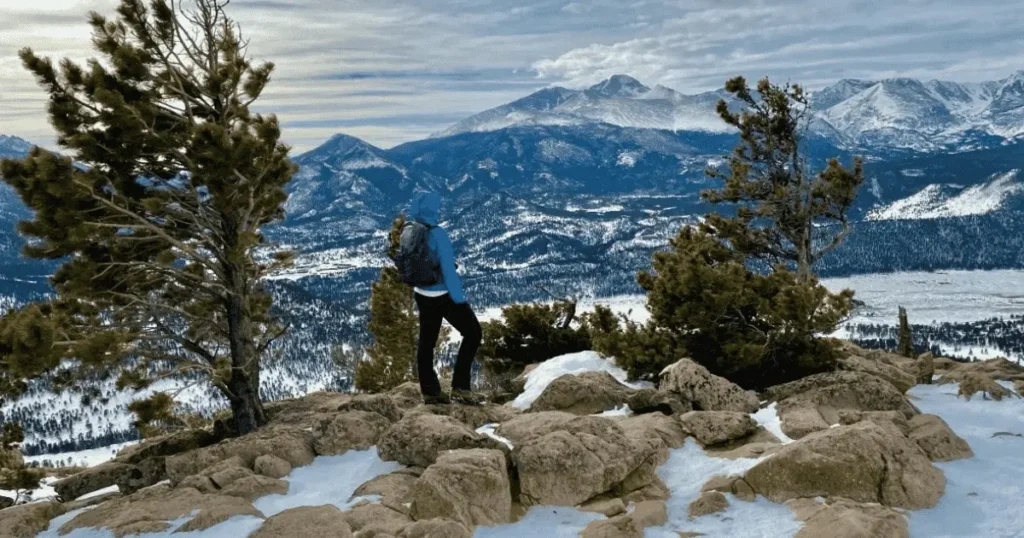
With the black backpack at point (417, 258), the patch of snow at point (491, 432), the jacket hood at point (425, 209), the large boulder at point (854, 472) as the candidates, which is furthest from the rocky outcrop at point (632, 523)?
the jacket hood at point (425, 209)

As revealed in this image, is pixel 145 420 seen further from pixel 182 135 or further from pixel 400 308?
pixel 400 308

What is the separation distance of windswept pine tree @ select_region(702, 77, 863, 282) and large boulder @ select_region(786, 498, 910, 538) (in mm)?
16760

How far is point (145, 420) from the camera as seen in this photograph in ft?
44.8

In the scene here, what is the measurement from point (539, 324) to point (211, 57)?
13576mm

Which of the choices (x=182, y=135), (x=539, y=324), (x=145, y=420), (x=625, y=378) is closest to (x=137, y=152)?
(x=182, y=135)

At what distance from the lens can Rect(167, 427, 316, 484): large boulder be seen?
9.91m

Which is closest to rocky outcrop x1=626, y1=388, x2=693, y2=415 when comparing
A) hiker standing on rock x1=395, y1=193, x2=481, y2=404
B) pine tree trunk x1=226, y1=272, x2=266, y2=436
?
hiker standing on rock x1=395, y1=193, x2=481, y2=404

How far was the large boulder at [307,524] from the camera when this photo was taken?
272 inches

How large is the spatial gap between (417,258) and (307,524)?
4.16m

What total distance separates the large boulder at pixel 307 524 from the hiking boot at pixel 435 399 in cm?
400

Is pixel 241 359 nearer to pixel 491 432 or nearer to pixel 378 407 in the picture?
pixel 378 407

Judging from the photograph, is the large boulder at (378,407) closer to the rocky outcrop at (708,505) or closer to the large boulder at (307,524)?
the large boulder at (307,524)

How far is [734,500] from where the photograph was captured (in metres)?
7.61

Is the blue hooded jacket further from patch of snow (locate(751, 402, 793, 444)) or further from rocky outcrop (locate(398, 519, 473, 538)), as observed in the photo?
patch of snow (locate(751, 402, 793, 444))
